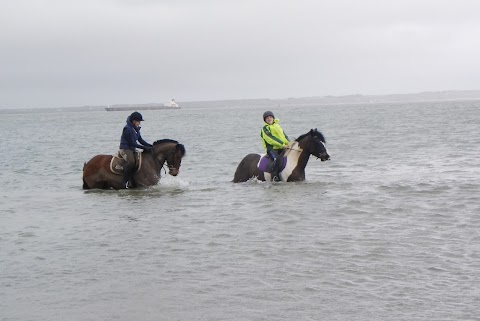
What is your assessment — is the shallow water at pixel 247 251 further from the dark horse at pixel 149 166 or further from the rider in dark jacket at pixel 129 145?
the rider in dark jacket at pixel 129 145

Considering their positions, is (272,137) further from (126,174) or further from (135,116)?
(126,174)

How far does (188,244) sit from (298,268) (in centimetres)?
206

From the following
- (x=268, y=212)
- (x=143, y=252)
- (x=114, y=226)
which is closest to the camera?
(x=143, y=252)

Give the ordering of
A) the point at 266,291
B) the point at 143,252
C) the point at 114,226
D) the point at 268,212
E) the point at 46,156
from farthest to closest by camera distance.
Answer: the point at 46,156
the point at 268,212
the point at 114,226
the point at 143,252
the point at 266,291

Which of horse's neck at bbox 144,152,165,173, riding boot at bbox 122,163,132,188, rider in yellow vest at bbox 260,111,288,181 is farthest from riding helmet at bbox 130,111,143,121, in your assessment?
rider in yellow vest at bbox 260,111,288,181

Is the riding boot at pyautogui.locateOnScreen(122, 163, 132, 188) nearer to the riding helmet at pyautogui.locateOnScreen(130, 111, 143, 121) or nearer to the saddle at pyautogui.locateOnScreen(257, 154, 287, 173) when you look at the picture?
the riding helmet at pyautogui.locateOnScreen(130, 111, 143, 121)

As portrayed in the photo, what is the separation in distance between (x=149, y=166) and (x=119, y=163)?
0.66m

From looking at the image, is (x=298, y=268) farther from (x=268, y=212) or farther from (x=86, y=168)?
(x=86, y=168)

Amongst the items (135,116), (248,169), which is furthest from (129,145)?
(248,169)

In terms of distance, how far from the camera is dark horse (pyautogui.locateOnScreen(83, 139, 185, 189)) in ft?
52.6

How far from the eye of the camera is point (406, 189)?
48.3 feet

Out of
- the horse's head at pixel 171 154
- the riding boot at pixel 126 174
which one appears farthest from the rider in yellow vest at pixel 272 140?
the riding boot at pixel 126 174

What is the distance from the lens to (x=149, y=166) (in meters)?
16.2

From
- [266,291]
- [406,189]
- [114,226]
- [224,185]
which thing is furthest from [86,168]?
[266,291]
